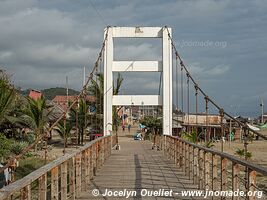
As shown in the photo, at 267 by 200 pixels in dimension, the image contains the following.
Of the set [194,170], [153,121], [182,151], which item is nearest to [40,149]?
[153,121]

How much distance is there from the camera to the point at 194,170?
6.67 metres

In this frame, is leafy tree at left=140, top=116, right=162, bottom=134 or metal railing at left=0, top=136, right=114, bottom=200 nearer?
metal railing at left=0, top=136, right=114, bottom=200

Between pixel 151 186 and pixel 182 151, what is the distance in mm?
2471

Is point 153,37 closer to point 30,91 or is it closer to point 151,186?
point 151,186

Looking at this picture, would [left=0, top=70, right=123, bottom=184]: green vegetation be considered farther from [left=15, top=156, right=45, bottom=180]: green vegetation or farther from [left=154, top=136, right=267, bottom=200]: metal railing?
[left=154, top=136, right=267, bottom=200]: metal railing

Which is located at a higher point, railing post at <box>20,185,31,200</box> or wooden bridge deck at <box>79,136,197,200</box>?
railing post at <box>20,185,31,200</box>

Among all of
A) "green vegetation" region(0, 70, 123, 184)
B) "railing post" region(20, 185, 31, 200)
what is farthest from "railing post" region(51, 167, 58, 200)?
"green vegetation" region(0, 70, 123, 184)

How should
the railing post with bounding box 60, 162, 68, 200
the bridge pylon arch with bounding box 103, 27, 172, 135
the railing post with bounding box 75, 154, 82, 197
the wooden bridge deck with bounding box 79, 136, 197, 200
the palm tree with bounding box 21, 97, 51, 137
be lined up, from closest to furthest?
1. the railing post with bounding box 60, 162, 68, 200
2. the railing post with bounding box 75, 154, 82, 197
3. the wooden bridge deck with bounding box 79, 136, 197, 200
4. the bridge pylon arch with bounding box 103, 27, 172, 135
5. the palm tree with bounding box 21, 97, 51, 137

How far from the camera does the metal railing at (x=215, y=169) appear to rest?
363 cm

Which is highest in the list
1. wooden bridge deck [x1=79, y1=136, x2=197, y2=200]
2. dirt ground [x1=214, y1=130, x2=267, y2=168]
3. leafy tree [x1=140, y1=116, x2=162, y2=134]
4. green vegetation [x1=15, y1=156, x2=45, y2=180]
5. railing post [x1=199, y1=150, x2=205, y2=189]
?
leafy tree [x1=140, y1=116, x2=162, y2=134]

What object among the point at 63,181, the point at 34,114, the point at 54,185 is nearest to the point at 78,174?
the point at 63,181

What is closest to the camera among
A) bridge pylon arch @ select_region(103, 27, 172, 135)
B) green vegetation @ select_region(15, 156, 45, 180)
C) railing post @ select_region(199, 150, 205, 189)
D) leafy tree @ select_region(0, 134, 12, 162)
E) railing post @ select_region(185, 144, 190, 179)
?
railing post @ select_region(199, 150, 205, 189)

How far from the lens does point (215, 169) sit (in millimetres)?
5109

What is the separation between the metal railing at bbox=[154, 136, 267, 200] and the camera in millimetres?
3635
